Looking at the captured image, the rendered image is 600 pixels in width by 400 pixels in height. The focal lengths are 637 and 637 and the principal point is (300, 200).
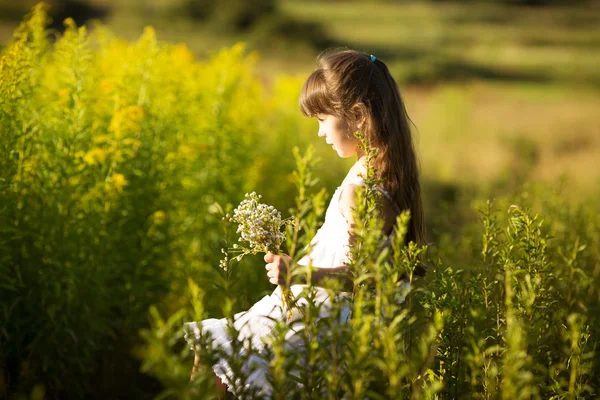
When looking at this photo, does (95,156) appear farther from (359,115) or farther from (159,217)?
(359,115)

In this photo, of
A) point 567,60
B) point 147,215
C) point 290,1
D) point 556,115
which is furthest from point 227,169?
point 567,60

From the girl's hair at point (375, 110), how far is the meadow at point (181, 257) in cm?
29

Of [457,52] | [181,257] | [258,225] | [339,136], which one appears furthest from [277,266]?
[457,52]

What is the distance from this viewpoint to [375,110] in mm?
2408

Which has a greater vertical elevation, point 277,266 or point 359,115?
point 359,115

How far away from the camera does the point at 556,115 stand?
42.4 ft

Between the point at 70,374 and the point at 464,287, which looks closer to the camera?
the point at 464,287

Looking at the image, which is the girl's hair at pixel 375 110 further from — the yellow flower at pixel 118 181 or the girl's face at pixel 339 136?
the yellow flower at pixel 118 181

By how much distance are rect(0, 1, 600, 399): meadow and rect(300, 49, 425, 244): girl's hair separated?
29 cm

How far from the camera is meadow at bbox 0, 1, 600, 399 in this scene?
163 cm

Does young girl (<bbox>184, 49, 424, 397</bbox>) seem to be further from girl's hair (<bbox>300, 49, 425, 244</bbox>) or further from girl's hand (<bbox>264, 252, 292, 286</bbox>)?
girl's hand (<bbox>264, 252, 292, 286</bbox>)

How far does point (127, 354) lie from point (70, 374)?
518mm

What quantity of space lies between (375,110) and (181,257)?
5.61 ft

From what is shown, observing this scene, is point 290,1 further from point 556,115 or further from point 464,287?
point 464,287
